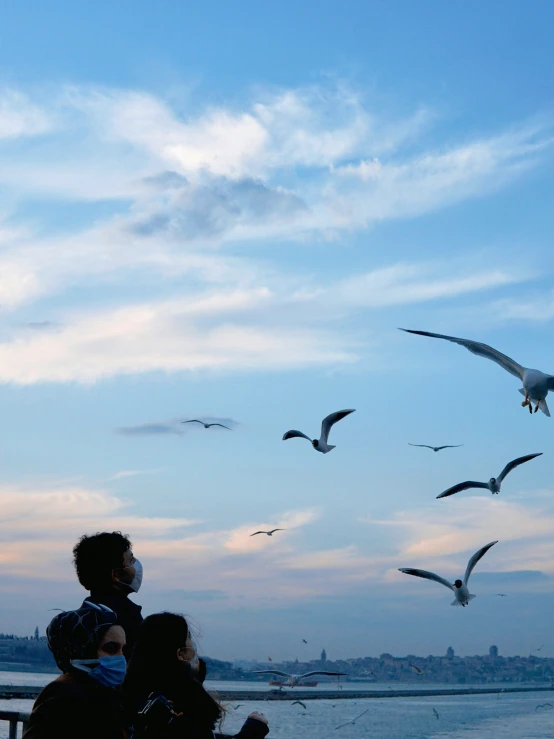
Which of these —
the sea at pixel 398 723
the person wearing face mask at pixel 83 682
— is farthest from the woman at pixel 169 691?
the sea at pixel 398 723

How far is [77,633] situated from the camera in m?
2.66

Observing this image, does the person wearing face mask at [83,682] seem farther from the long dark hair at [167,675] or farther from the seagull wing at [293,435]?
the seagull wing at [293,435]

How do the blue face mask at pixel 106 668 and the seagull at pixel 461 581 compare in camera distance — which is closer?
the blue face mask at pixel 106 668

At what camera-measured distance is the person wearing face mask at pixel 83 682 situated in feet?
8.31

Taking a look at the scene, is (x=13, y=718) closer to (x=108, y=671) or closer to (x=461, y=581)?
(x=108, y=671)

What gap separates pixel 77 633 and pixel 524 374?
9793 mm

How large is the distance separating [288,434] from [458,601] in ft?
15.3

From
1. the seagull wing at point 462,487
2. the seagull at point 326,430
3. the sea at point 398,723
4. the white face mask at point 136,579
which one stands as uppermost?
the seagull at point 326,430

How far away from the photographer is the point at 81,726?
8.31ft

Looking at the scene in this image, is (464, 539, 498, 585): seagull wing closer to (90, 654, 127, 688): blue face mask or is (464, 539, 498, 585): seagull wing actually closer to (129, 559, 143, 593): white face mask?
(129, 559, 143, 593): white face mask

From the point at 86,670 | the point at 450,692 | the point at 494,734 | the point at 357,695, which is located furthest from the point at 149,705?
the point at 450,692

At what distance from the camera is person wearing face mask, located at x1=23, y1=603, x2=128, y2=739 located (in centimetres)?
253

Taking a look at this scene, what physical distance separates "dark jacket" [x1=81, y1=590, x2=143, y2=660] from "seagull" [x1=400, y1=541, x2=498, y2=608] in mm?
12879

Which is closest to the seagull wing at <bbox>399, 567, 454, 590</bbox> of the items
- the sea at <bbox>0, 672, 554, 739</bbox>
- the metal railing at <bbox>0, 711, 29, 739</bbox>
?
the metal railing at <bbox>0, 711, 29, 739</bbox>
